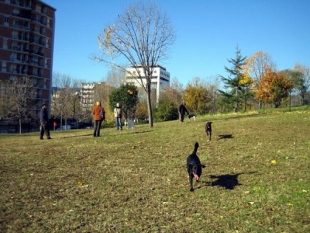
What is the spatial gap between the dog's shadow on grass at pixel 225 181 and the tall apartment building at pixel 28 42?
5708 cm

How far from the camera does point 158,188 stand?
23.4 feet

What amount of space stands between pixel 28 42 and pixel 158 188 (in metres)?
68.0

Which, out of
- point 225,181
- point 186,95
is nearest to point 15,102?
point 186,95

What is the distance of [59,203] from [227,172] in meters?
4.30

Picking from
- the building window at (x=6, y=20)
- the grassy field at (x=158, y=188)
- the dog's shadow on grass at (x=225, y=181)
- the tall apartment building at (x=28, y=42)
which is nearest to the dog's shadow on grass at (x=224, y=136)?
the grassy field at (x=158, y=188)

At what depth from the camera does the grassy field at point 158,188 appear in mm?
5188

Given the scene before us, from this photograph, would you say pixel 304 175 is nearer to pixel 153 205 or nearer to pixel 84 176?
pixel 153 205

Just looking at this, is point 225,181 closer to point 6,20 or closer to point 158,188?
point 158,188

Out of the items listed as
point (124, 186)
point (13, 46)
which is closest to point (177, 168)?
point (124, 186)

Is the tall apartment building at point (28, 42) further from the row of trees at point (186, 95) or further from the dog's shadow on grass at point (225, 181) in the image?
the dog's shadow on grass at point (225, 181)

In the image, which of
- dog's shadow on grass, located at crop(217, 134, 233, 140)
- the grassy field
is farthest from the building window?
dog's shadow on grass, located at crop(217, 134, 233, 140)

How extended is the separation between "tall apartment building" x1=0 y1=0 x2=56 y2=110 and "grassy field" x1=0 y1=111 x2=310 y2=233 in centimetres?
5381

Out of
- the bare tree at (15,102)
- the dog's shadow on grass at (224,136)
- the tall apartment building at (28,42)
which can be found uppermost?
the tall apartment building at (28,42)

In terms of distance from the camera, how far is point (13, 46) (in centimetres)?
6475
